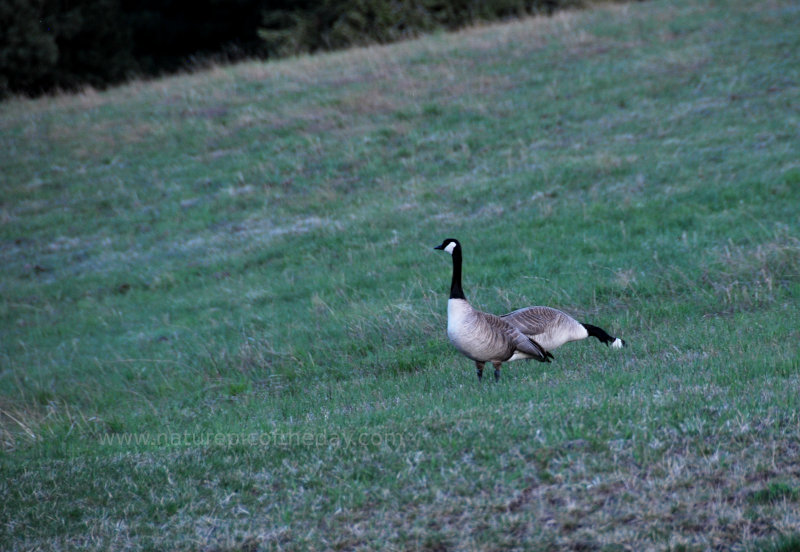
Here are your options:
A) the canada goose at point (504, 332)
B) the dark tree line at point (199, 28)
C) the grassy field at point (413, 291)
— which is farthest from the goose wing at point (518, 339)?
the dark tree line at point (199, 28)

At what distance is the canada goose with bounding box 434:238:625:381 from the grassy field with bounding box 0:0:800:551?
325mm

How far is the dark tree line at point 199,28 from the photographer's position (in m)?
37.2

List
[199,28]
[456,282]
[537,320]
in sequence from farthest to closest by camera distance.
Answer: [199,28], [537,320], [456,282]

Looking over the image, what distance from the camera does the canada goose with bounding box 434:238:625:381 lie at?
8.59 m

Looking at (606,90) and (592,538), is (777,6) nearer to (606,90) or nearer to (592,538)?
(606,90)

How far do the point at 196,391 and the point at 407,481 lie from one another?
524 cm

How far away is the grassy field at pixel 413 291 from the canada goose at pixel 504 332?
33cm

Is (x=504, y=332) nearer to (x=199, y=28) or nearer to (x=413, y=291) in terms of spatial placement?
(x=413, y=291)

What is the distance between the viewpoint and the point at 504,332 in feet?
28.8

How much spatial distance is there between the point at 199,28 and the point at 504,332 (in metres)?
43.7

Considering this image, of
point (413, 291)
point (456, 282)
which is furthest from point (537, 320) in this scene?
point (413, 291)

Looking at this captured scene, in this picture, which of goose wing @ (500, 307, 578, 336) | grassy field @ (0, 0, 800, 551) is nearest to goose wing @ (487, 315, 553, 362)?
goose wing @ (500, 307, 578, 336)

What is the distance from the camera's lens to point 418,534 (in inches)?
238

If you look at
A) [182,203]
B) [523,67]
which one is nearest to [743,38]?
[523,67]
